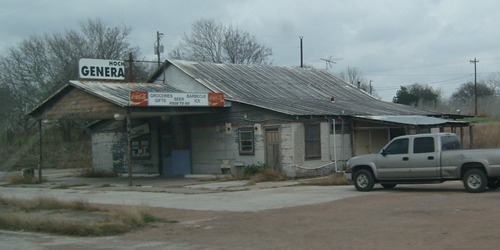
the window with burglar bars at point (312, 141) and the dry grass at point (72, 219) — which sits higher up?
the window with burglar bars at point (312, 141)

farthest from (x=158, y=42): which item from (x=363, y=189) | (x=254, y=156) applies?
(x=363, y=189)

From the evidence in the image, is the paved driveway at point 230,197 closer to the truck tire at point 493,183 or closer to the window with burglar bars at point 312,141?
the truck tire at point 493,183

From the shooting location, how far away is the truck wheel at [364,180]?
20156 millimetres

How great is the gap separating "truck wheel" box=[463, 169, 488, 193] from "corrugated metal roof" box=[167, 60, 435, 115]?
10844 millimetres

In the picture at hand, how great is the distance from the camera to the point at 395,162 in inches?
771

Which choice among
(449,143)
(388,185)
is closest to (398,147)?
(449,143)

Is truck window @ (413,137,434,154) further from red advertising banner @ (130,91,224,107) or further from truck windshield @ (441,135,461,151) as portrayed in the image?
red advertising banner @ (130,91,224,107)

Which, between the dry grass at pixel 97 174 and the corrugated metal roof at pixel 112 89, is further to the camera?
the dry grass at pixel 97 174

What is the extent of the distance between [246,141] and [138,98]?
18.5ft

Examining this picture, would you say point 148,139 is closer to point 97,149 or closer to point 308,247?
point 97,149

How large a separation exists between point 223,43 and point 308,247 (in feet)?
201

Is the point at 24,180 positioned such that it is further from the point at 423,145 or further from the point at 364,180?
the point at 423,145

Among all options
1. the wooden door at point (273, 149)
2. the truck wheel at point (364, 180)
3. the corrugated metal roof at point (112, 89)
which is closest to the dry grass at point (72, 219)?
the truck wheel at point (364, 180)

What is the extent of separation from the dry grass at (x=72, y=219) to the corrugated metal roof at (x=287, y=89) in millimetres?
12978
